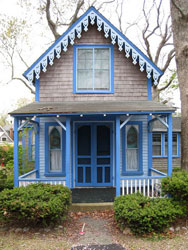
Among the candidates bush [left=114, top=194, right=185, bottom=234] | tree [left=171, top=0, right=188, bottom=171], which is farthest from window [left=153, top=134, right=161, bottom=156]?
bush [left=114, top=194, right=185, bottom=234]

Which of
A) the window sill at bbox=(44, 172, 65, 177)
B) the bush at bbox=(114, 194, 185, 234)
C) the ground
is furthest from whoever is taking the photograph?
the window sill at bbox=(44, 172, 65, 177)

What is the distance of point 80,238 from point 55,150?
4018 mm

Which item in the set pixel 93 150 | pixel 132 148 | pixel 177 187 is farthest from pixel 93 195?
pixel 177 187

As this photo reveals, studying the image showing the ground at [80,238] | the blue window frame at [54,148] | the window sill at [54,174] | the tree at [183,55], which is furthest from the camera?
the blue window frame at [54,148]

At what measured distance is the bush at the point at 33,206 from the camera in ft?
16.4

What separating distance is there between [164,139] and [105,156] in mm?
8683

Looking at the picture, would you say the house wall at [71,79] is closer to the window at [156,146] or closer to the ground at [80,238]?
the ground at [80,238]

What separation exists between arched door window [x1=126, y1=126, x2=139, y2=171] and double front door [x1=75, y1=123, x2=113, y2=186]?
72cm

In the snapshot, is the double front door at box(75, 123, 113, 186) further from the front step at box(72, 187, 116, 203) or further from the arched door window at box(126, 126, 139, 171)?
the arched door window at box(126, 126, 139, 171)

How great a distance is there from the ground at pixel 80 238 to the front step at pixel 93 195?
111cm

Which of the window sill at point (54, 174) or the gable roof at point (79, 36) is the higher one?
the gable roof at point (79, 36)

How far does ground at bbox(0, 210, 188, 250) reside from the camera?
4.68m

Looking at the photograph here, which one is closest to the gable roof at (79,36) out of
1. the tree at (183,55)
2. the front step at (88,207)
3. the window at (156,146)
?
the tree at (183,55)

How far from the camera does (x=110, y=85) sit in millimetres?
8539
